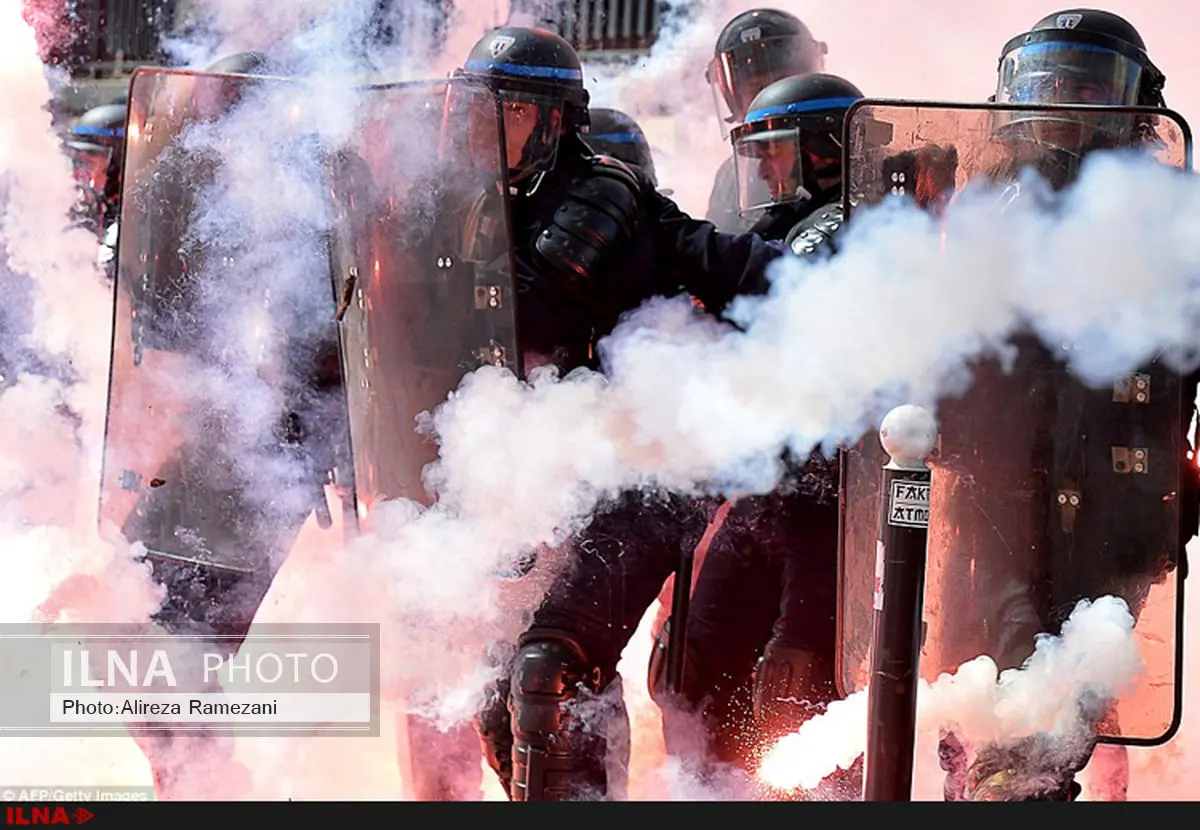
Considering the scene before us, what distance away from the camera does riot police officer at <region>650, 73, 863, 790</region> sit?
13.6 feet

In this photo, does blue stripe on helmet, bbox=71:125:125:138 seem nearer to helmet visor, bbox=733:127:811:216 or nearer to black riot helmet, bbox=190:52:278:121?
black riot helmet, bbox=190:52:278:121

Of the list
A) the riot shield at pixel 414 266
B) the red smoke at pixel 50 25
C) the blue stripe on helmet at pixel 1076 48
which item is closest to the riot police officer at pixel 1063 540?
the blue stripe on helmet at pixel 1076 48

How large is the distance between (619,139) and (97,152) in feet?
5.17

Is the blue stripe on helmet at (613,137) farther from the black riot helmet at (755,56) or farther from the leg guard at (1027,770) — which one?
the leg guard at (1027,770)

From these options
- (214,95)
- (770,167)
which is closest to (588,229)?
(770,167)

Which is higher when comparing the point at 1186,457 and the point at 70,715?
the point at 1186,457

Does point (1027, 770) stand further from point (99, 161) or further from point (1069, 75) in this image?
point (99, 161)

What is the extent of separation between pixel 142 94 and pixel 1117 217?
228 cm

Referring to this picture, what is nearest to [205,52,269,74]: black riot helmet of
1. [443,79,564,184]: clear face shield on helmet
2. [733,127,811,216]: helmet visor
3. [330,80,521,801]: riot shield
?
[330,80,521,801]: riot shield

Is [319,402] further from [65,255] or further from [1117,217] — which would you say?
[1117,217]

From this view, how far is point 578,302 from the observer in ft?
13.7

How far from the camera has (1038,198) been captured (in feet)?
11.6

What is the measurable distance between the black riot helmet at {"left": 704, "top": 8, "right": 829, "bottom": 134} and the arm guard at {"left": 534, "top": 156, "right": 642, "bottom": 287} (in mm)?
1337

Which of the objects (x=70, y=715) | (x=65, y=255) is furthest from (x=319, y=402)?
(x=65, y=255)
